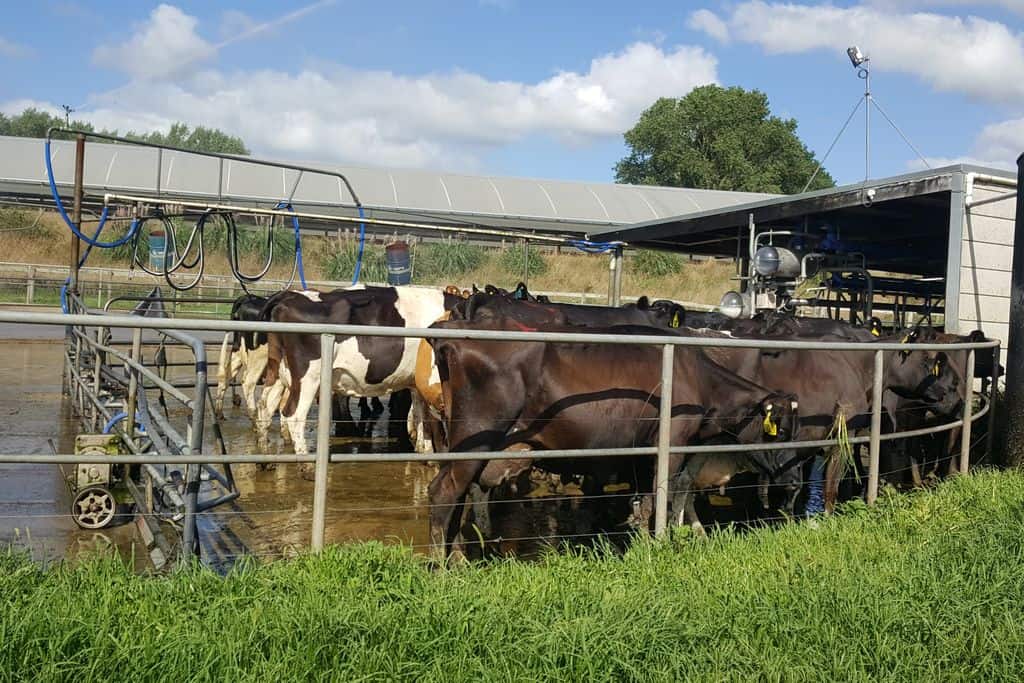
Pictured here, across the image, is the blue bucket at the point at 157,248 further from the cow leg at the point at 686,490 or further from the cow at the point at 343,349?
the cow leg at the point at 686,490

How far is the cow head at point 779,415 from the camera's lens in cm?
689

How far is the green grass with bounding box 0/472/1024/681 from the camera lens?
360cm

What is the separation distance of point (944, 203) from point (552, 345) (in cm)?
783

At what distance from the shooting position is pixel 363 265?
72.3ft

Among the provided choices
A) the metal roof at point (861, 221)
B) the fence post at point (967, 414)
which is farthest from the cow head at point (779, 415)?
the metal roof at point (861, 221)

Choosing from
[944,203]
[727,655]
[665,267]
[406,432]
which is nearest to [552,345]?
[727,655]

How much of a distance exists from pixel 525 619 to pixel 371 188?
33.0 m

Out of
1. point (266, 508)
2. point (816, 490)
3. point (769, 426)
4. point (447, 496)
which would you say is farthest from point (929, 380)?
point (266, 508)

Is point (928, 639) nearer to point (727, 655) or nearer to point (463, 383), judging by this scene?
A: point (727, 655)

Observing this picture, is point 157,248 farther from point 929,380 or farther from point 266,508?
point 929,380

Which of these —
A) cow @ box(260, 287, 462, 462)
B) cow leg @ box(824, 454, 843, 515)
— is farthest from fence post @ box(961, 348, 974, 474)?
cow @ box(260, 287, 462, 462)

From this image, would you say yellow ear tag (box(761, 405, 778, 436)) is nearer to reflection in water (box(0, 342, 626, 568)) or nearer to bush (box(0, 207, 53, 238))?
reflection in water (box(0, 342, 626, 568))

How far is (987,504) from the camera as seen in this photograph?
6.82m

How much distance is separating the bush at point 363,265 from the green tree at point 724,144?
4363 cm
